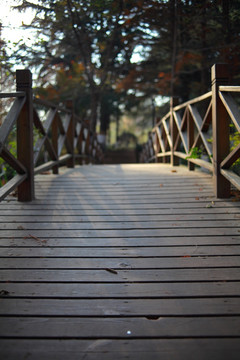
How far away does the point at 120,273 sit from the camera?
215cm

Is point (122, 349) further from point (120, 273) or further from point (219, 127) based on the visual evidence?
point (219, 127)

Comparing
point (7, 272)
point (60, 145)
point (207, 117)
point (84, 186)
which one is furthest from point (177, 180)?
point (7, 272)

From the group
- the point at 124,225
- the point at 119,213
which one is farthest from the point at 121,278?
the point at 119,213

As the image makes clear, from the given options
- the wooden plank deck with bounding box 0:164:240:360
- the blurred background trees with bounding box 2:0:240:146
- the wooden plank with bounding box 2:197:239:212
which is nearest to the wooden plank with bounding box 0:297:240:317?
the wooden plank deck with bounding box 0:164:240:360

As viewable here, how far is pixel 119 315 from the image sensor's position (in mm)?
1710

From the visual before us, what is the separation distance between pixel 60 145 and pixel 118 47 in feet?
9.98

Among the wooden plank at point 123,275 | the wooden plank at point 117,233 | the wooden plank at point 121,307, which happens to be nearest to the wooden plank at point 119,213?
the wooden plank at point 117,233

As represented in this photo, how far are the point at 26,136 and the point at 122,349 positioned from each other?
2750 millimetres

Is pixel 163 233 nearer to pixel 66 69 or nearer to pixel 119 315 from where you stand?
pixel 119 315

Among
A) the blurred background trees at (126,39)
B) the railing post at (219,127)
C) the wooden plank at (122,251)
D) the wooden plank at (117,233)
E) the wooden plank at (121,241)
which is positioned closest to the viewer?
the wooden plank at (122,251)

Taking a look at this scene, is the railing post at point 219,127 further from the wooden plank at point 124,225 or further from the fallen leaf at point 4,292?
the fallen leaf at point 4,292

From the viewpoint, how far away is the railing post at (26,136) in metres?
3.69

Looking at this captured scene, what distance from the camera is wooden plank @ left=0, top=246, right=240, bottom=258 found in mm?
2393

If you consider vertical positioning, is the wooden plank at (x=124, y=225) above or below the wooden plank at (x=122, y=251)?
above
